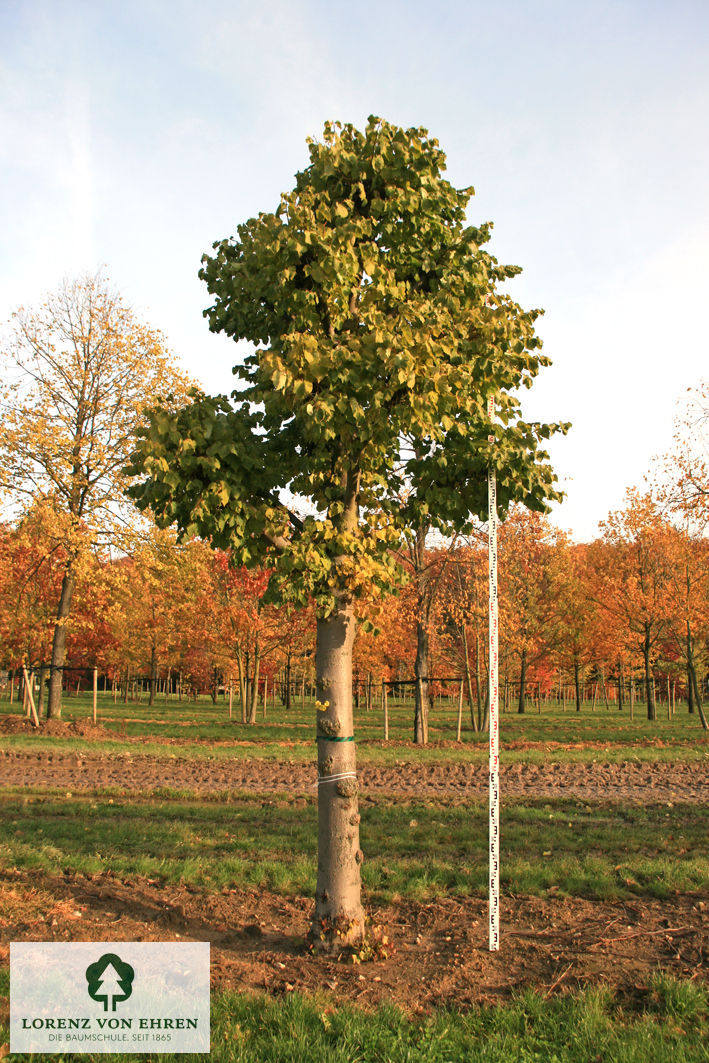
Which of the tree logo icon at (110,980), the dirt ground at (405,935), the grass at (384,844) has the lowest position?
the grass at (384,844)

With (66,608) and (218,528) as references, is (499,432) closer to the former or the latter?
(218,528)

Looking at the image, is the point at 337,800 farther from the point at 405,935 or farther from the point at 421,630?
the point at 421,630

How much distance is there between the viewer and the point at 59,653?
20266 mm

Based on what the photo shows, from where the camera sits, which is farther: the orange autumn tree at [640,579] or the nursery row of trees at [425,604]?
the orange autumn tree at [640,579]

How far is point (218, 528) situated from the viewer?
4.67 meters

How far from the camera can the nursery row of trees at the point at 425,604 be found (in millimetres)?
20047

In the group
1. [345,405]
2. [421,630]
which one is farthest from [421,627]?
[345,405]

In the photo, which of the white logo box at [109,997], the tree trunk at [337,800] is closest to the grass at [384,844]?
the tree trunk at [337,800]

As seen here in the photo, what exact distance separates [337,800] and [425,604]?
14787 mm

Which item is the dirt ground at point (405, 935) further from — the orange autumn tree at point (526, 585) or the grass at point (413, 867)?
the orange autumn tree at point (526, 585)

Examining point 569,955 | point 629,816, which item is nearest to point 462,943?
point 569,955

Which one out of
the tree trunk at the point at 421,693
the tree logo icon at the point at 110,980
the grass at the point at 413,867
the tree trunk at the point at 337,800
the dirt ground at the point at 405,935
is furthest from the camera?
the tree trunk at the point at 421,693

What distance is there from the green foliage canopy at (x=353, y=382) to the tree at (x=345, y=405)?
2cm

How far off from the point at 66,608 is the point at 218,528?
17.5 metres
